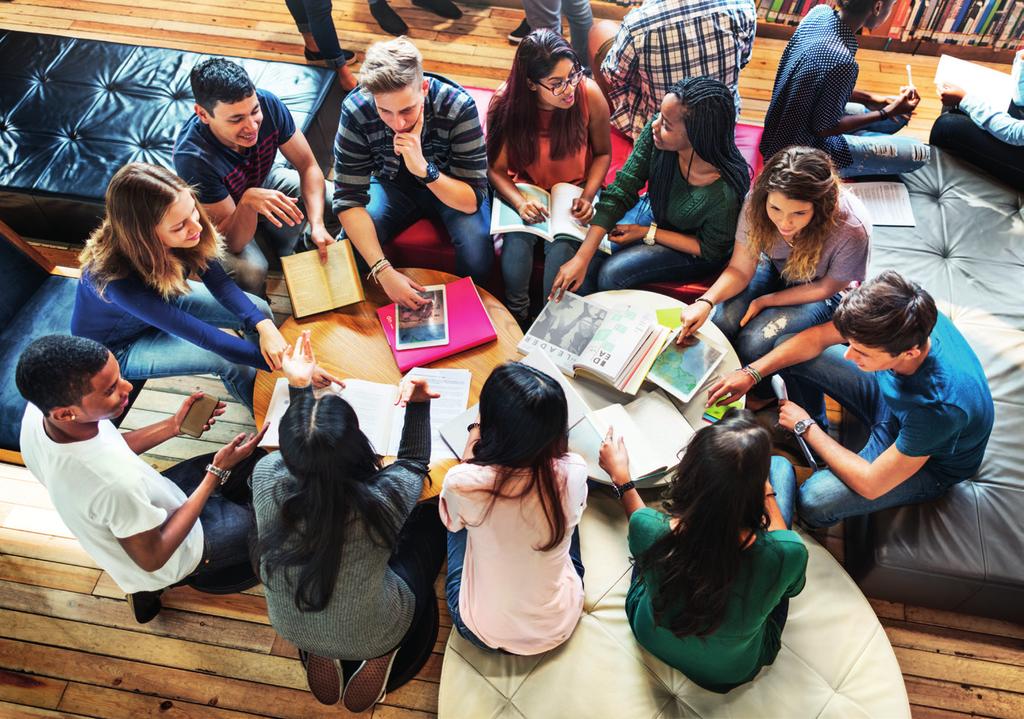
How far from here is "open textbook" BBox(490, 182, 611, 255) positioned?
252 cm

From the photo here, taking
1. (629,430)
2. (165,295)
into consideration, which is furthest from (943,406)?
(165,295)

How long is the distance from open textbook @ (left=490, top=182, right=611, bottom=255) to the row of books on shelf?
244 cm

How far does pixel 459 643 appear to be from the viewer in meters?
1.87

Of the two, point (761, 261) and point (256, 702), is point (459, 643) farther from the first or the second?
point (761, 261)

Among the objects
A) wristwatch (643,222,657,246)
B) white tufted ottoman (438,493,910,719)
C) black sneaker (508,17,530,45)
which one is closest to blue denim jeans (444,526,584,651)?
white tufted ottoman (438,493,910,719)

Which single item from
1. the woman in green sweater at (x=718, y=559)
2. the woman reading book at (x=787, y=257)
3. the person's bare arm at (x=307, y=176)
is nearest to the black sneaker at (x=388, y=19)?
the person's bare arm at (x=307, y=176)

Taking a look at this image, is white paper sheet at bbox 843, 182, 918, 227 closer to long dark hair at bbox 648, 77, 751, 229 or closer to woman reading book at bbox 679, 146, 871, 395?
woman reading book at bbox 679, 146, 871, 395

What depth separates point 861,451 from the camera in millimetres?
2213

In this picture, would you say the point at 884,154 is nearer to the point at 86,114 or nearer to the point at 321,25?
the point at 321,25

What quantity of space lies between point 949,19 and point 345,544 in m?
4.52

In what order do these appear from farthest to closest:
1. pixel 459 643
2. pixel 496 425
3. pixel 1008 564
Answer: pixel 1008 564 < pixel 459 643 < pixel 496 425

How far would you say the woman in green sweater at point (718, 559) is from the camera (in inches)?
55.5

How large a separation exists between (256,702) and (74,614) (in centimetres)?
74

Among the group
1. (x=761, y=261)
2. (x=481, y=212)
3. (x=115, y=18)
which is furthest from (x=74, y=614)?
(x=115, y=18)
